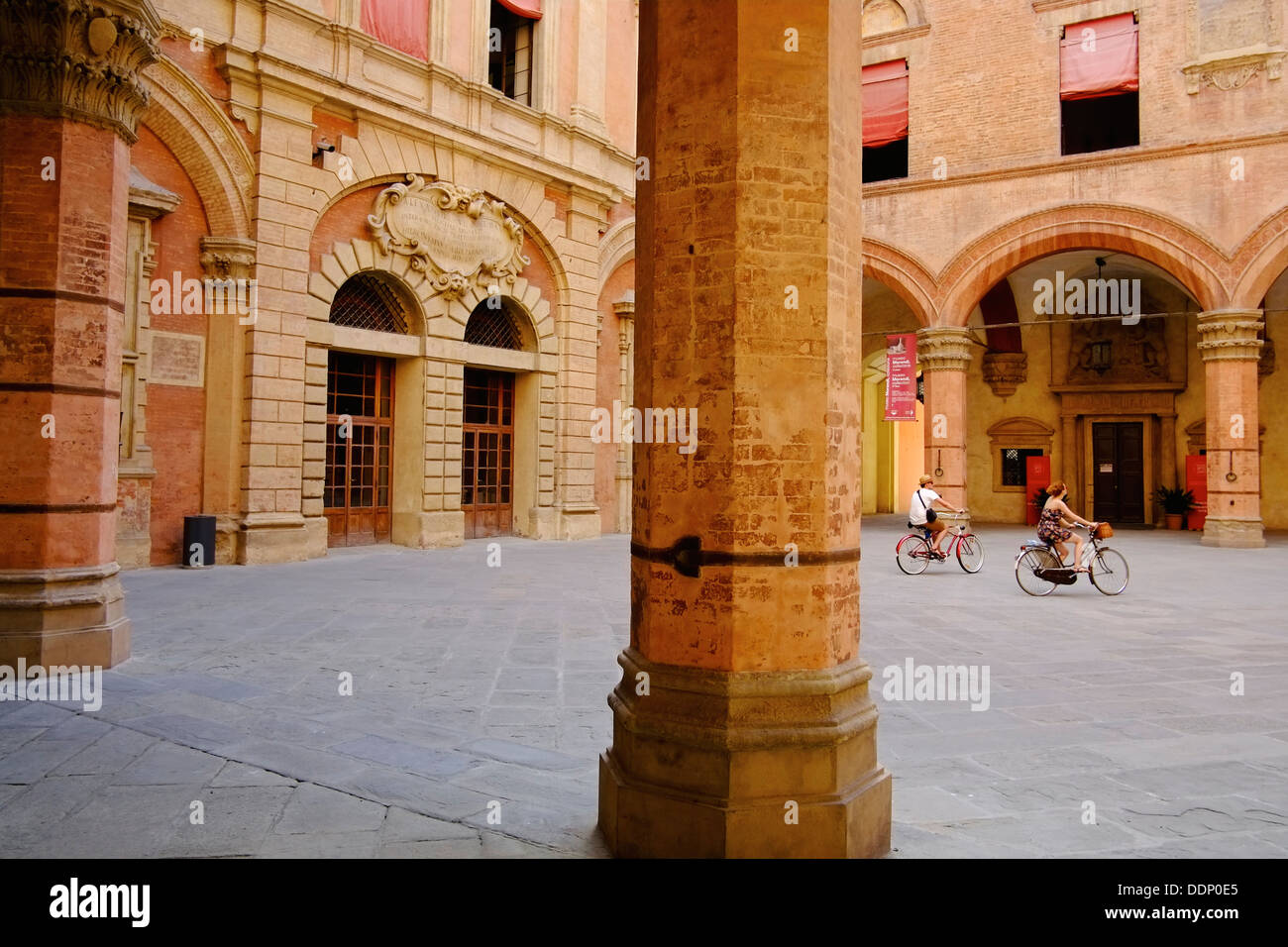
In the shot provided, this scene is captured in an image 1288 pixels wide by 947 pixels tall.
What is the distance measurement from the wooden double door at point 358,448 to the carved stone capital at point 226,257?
2.07 metres

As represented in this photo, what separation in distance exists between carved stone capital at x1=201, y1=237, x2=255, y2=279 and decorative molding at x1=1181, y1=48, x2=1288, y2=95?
55.2 ft

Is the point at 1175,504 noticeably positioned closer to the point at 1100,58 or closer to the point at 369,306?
the point at 1100,58

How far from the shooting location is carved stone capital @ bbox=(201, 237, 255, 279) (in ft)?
38.8

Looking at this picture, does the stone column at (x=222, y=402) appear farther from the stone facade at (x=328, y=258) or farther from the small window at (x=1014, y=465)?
the small window at (x=1014, y=465)

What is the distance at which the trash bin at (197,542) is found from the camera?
11445mm

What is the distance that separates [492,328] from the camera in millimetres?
16203

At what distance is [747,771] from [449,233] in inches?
528

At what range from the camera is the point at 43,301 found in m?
5.59

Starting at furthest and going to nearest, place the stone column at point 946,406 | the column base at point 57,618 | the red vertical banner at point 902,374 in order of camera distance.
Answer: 1. the stone column at point 946,406
2. the red vertical banner at point 902,374
3. the column base at point 57,618

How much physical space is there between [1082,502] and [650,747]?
2201 cm

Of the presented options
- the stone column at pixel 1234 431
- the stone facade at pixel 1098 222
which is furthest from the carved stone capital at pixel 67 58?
the stone column at pixel 1234 431

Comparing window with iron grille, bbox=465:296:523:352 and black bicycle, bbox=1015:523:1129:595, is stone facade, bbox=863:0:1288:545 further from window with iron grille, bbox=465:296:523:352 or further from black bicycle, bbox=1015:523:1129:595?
window with iron grille, bbox=465:296:523:352
